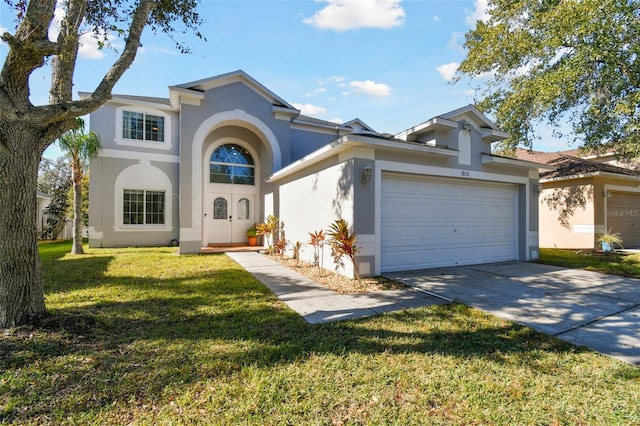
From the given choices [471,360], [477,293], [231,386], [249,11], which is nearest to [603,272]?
[477,293]

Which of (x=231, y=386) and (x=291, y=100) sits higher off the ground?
(x=291, y=100)

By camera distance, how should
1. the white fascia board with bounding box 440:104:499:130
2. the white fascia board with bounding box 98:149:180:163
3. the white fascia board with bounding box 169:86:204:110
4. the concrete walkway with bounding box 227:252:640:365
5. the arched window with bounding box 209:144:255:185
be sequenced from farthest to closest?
the arched window with bounding box 209:144:255:185 → the white fascia board with bounding box 98:149:180:163 → the white fascia board with bounding box 169:86:204:110 → the white fascia board with bounding box 440:104:499:130 → the concrete walkway with bounding box 227:252:640:365

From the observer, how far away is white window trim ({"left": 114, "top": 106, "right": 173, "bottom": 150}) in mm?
13477

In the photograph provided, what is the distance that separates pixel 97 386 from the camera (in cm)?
273

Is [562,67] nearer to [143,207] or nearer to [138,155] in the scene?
[138,155]

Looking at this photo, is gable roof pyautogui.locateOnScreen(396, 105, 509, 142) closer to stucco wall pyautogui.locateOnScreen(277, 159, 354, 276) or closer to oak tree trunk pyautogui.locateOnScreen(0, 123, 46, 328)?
stucco wall pyautogui.locateOnScreen(277, 159, 354, 276)

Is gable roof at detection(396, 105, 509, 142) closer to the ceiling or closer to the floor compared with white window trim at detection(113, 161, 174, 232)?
closer to the ceiling

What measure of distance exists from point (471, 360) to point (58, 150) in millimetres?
14915

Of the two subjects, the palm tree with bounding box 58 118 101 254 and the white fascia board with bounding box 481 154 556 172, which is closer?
the white fascia board with bounding box 481 154 556 172

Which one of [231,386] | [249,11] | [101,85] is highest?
[249,11]

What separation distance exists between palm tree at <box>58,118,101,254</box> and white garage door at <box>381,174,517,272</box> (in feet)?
37.1

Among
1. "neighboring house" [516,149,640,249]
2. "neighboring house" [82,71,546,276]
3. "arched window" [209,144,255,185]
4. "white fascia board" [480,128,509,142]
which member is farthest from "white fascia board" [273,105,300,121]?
"neighboring house" [516,149,640,249]

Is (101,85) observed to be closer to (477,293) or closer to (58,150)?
(477,293)

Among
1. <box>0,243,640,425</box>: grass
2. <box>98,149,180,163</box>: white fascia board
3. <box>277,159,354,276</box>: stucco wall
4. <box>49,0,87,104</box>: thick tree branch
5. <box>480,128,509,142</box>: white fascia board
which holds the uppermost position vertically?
<box>98,149,180,163</box>: white fascia board
